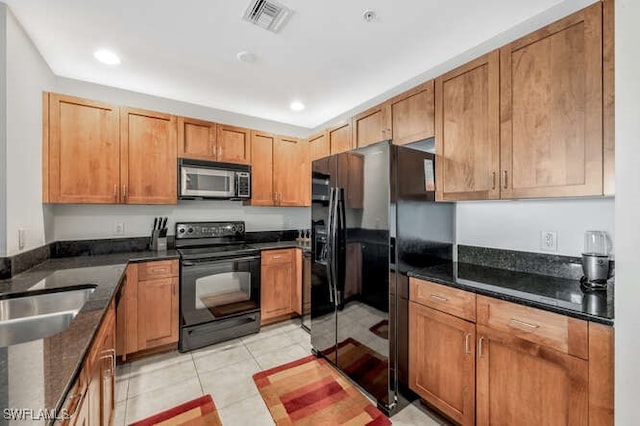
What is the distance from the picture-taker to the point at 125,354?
2.43 m

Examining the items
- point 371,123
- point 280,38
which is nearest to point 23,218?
point 280,38

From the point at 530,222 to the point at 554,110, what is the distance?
2.58 ft

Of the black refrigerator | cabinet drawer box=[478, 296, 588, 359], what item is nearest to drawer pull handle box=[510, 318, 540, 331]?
cabinet drawer box=[478, 296, 588, 359]

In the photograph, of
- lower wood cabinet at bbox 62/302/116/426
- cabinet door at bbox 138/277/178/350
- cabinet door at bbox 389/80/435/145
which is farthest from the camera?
cabinet door at bbox 138/277/178/350

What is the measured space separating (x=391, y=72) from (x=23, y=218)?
123 inches

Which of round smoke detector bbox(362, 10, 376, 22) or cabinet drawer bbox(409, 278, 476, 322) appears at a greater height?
round smoke detector bbox(362, 10, 376, 22)

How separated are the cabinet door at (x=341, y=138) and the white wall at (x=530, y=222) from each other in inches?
50.4

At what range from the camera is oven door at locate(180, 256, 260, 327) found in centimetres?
264

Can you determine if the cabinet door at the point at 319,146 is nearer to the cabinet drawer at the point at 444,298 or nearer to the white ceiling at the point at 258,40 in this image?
the white ceiling at the point at 258,40

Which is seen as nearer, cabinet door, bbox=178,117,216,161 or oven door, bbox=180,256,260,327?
oven door, bbox=180,256,260,327

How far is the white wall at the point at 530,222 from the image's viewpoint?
5.52 feet

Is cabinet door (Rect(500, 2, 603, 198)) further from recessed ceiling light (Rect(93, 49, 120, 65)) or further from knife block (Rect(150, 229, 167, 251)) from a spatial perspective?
knife block (Rect(150, 229, 167, 251))

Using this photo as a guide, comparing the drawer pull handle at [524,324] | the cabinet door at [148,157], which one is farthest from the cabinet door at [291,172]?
the drawer pull handle at [524,324]

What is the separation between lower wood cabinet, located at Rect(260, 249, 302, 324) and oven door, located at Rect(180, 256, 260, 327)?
94 millimetres
